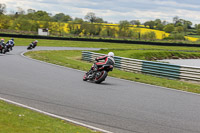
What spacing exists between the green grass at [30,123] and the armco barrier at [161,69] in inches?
456

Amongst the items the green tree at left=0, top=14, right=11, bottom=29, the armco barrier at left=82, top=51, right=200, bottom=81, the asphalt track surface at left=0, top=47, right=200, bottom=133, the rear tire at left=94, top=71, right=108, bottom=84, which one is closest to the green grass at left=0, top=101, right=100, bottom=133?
the asphalt track surface at left=0, top=47, right=200, bottom=133

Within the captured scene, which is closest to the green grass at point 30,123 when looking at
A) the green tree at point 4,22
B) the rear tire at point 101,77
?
the rear tire at point 101,77

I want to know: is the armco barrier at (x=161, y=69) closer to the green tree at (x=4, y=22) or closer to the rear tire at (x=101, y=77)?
the rear tire at (x=101, y=77)

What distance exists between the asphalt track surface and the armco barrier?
491 cm

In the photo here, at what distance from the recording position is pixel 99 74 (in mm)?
13336

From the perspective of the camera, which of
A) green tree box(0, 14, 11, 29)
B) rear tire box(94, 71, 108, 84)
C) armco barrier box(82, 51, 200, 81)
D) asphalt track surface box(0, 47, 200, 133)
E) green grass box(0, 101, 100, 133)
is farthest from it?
green tree box(0, 14, 11, 29)

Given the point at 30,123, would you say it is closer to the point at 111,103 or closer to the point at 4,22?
the point at 111,103

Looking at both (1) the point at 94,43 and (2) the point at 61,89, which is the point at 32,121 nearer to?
(2) the point at 61,89

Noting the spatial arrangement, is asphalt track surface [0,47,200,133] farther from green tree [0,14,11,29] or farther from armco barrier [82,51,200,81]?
green tree [0,14,11,29]

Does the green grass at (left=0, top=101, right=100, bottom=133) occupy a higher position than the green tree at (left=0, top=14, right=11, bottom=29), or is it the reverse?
the green tree at (left=0, top=14, right=11, bottom=29)

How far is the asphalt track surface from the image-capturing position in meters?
7.18

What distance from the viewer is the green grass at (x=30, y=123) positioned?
5.94 meters

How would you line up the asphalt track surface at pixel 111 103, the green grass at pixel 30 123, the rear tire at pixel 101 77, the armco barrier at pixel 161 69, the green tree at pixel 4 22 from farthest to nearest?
1. the green tree at pixel 4 22
2. the armco barrier at pixel 161 69
3. the rear tire at pixel 101 77
4. the asphalt track surface at pixel 111 103
5. the green grass at pixel 30 123

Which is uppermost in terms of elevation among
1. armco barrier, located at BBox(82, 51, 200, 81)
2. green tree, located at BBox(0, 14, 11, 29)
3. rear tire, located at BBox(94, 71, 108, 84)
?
green tree, located at BBox(0, 14, 11, 29)
